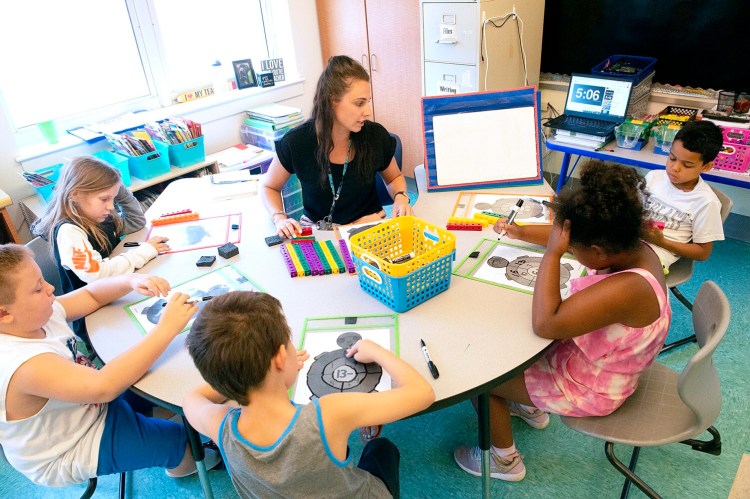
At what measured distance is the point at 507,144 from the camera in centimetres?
216

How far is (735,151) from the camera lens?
2334mm

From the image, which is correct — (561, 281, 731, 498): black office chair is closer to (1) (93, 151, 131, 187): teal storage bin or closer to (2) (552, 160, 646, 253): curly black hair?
(2) (552, 160, 646, 253): curly black hair

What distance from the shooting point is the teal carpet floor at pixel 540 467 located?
5.66 ft

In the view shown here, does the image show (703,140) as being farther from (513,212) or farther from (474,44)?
(474,44)

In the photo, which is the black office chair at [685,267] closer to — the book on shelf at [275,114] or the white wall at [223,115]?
the book on shelf at [275,114]

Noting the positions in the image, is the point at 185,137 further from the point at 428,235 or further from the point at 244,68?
the point at 428,235

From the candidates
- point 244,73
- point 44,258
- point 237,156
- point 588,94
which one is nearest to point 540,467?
point 44,258

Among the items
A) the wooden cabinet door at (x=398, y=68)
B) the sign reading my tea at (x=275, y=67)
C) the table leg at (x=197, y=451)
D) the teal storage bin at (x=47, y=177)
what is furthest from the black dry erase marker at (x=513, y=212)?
the sign reading my tea at (x=275, y=67)

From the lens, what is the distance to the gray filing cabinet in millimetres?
3010

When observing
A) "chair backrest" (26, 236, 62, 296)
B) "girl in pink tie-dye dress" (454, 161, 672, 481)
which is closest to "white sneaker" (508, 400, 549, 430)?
"girl in pink tie-dye dress" (454, 161, 672, 481)

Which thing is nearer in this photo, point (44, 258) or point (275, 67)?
point (44, 258)

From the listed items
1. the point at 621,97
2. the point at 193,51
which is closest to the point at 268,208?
the point at 621,97

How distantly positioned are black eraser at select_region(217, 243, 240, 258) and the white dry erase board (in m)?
0.83

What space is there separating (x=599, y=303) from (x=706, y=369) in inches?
12.1
